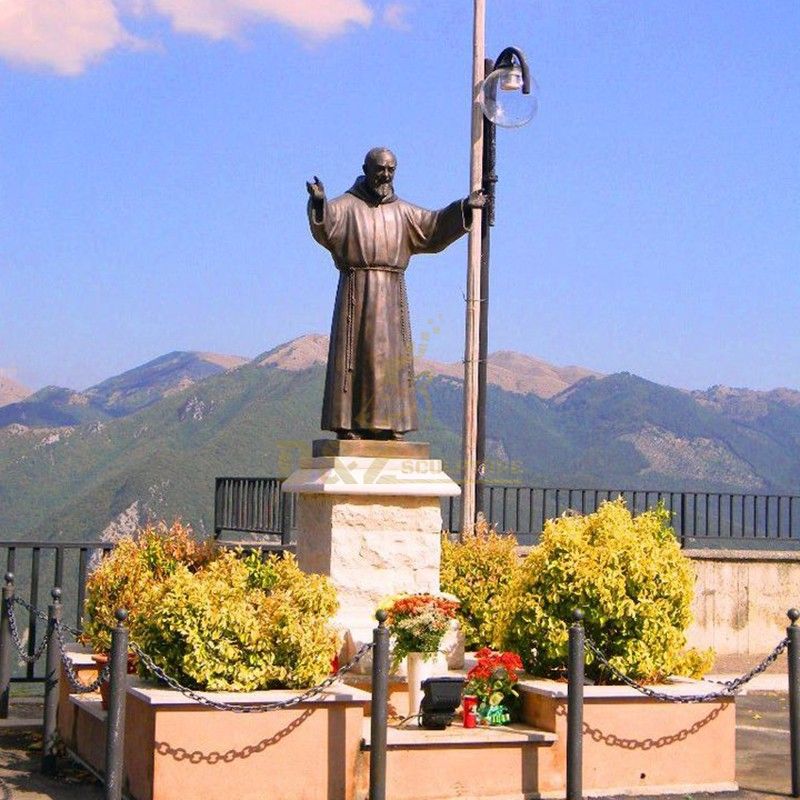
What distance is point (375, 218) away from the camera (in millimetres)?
11031

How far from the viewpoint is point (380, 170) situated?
1108 cm

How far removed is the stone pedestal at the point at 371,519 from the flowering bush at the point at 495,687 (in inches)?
44.3

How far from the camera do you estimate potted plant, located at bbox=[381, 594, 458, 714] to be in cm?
937

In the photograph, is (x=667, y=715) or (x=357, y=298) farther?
(x=357, y=298)

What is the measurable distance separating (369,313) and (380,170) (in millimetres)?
1159

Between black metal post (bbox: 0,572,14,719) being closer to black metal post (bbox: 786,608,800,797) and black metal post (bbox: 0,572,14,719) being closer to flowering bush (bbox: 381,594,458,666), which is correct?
→ flowering bush (bbox: 381,594,458,666)

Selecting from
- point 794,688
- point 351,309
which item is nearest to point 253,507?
point 351,309

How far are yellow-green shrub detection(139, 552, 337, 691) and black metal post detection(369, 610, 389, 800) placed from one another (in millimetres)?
688

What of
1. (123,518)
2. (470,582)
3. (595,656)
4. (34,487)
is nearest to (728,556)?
(470,582)

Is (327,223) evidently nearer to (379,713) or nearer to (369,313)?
(369,313)

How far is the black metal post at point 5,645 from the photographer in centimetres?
1098

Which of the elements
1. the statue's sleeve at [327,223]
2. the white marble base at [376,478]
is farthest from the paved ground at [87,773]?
the statue's sleeve at [327,223]

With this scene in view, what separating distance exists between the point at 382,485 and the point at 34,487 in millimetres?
68970

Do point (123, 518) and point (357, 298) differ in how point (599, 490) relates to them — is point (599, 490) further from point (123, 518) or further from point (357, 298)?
point (123, 518)
